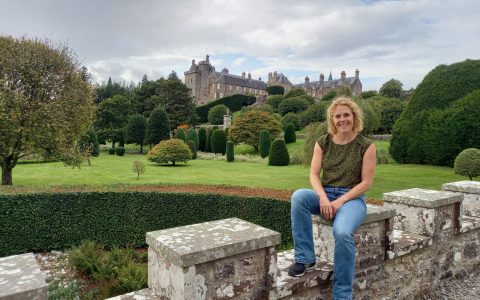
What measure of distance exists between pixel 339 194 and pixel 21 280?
2484 mm

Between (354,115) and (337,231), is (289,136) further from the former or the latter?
(337,231)

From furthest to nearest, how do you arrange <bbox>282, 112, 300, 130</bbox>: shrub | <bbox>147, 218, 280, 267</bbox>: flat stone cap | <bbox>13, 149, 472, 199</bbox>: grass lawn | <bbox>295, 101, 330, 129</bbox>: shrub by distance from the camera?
<bbox>282, 112, 300, 130</bbox>: shrub < <bbox>295, 101, 330, 129</bbox>: shrub < <bbox>13, 149, 472, 199</bbox>: grass lawn < <bbox>147, 218, 280, 267</bbox>: flat stone cap

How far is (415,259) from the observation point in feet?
12.9

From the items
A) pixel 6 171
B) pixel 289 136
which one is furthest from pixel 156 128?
pixel 6 171

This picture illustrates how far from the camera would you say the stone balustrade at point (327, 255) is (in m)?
2.33

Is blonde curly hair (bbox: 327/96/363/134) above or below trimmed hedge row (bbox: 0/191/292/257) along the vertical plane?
above

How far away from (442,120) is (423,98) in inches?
89.0

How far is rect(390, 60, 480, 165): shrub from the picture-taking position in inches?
704

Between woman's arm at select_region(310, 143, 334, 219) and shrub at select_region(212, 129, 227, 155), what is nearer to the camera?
woman's arm at select_region(310, 143, 334, 219)

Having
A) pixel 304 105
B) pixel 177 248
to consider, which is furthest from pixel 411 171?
pixel 304 105

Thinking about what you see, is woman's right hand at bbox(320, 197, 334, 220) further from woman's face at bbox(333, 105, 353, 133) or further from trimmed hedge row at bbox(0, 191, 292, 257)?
trimmed hedge row at bbox(0, 191, 292, 257)

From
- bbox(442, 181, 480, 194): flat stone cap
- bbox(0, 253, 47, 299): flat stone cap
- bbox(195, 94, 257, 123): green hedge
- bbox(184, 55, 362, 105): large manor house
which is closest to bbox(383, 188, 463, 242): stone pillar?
bbox(442, 181, 480, 194): flat stone cap

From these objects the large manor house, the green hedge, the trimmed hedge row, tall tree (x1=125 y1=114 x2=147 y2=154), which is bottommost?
the trimmed hedge row

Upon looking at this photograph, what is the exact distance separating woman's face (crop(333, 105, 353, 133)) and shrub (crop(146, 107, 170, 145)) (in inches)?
1355
